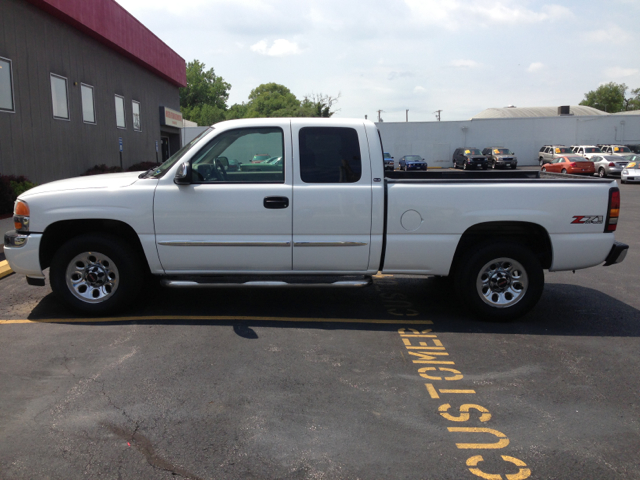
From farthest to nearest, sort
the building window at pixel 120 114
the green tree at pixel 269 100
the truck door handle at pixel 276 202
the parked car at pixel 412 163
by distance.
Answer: the green tree at pixel 269 100 < the parked car at pixel 412 163 < the building window at pixel 120 114 < the truck door handle at pixel 276 202

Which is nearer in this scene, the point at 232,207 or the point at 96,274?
the point at 232,207

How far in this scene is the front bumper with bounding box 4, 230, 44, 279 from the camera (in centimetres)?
557

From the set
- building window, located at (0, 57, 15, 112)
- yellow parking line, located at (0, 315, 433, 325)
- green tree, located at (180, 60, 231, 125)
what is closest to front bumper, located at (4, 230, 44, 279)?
yellow parking line, located at (0, 315, 433, 325)

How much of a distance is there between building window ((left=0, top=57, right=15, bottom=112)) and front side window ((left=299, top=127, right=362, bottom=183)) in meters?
12.6

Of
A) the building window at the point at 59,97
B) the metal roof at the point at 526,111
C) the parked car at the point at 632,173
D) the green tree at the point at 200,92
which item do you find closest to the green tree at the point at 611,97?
the metal roof at the point at 526,111

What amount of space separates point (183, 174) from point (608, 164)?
108ft

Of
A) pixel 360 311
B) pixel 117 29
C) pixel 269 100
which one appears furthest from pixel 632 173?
pixel 269 100

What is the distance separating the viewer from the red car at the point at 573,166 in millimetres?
32281

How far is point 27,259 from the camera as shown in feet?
18.4

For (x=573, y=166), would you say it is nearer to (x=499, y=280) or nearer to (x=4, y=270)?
(x=499, y=280)

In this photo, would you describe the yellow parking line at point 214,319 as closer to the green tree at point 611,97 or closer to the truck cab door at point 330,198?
the truck cab door at point 330,198

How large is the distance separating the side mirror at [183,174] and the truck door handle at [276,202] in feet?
2.57

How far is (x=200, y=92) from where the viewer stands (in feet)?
319

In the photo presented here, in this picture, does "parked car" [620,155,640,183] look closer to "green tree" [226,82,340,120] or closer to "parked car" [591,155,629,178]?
"parked car" [591,155,629,178]
